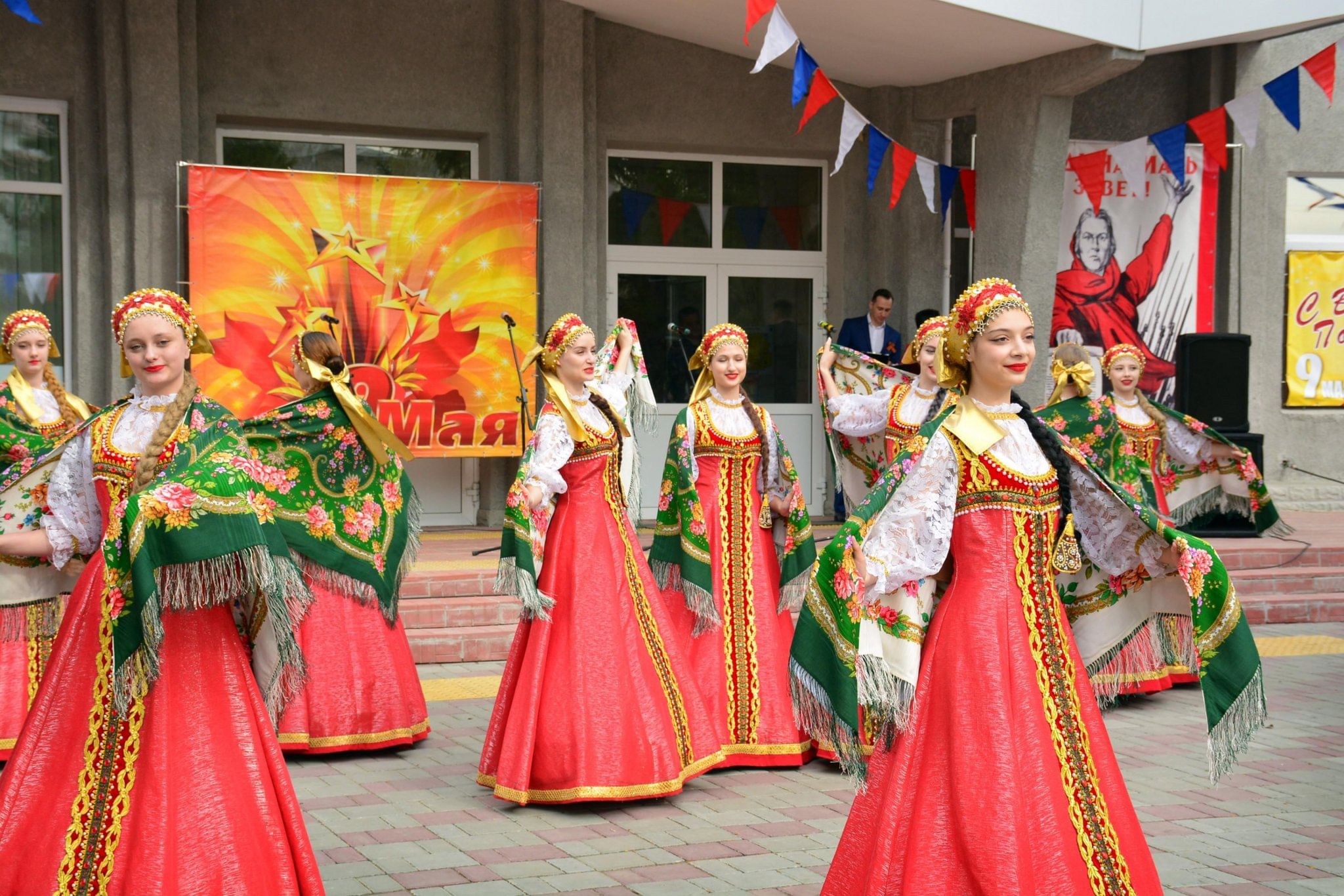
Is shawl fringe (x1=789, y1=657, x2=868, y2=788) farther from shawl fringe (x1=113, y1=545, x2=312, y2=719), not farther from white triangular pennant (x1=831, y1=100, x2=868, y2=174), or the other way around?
white triangular pennant (x1=831, y1=100, x2=868, y2=174)

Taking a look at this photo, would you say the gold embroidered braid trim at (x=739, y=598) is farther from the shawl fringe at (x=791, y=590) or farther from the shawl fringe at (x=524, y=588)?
the shawl fringe at (x=524, y=588)

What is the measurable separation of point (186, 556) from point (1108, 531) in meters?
2.59

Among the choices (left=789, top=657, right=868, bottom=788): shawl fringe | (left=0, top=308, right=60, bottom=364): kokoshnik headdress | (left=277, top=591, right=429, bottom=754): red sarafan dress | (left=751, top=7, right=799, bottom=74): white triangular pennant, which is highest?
(left=751, top=7, right=799, bottom=74): white triangular pennant

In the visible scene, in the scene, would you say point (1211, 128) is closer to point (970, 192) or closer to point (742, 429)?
point (970, 192)

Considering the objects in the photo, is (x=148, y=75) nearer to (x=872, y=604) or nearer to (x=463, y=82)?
(x=463, y=82)

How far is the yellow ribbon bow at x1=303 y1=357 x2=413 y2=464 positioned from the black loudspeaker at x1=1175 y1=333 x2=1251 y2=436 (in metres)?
7.86

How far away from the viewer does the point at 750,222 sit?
13.3 m

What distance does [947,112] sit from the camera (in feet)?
41.5

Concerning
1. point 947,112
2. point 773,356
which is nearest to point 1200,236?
point 947,112

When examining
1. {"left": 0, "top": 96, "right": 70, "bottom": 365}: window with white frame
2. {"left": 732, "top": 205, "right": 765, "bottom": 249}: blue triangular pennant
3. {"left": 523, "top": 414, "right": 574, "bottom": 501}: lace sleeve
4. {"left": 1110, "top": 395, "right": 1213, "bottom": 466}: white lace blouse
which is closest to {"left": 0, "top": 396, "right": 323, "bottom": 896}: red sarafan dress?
{"left": 523, "top": 414, "right": 574, "bottom": 501}: lace sleeve

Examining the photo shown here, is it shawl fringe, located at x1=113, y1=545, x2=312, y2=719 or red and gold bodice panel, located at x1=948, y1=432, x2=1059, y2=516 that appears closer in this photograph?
shawl fringe, located at x1=113, y1=545, x2=312, y2=719

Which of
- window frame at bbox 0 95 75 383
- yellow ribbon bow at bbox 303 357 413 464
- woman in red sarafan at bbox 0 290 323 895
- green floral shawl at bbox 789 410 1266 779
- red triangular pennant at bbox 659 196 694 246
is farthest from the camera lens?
red triangular pennant at bbox 659 196 694 246

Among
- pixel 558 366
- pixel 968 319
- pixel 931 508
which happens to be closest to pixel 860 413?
pixel 558 366

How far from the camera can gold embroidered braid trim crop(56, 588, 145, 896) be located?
12.8ft
